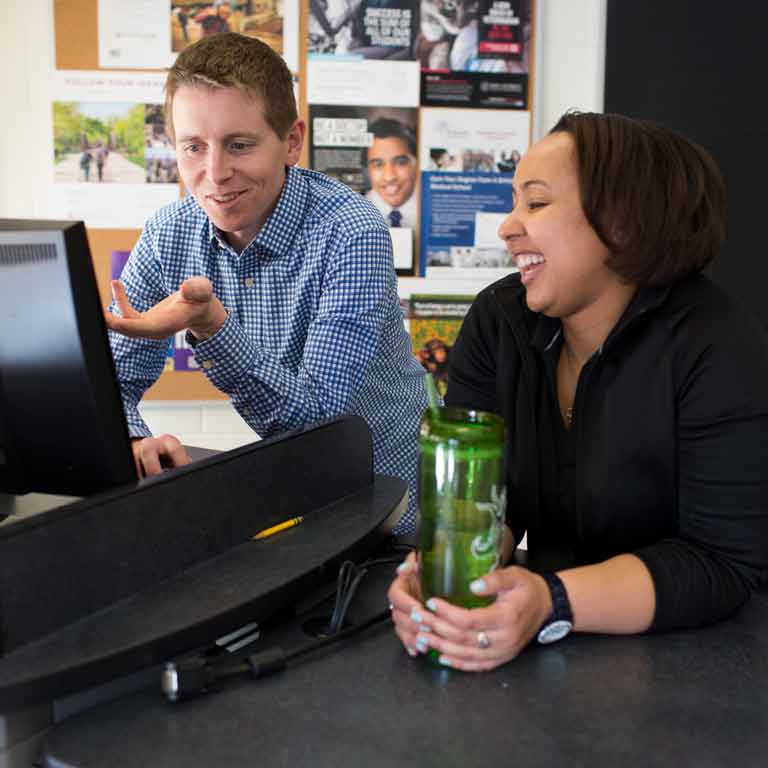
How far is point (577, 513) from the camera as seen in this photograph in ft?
4.02

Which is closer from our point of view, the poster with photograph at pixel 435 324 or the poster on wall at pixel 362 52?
the poster on wall at pixel 362 52

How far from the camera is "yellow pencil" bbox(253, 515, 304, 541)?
106 centimetres

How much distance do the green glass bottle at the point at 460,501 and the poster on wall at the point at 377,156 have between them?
196cm

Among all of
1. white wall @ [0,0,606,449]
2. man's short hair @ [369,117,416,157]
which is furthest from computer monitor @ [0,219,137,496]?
man's short hair @ [369,117,416,157]

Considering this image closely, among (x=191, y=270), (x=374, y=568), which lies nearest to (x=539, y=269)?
(x=374, y=568)

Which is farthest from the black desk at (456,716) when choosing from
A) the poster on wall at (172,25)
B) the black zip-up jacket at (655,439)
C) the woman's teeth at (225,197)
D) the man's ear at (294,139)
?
the poster on wall at (172,25)

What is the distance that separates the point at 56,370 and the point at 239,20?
2028mm

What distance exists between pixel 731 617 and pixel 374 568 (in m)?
0.41

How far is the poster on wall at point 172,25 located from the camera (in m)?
2.64

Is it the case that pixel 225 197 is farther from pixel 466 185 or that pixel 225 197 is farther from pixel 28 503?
pixel 466 185

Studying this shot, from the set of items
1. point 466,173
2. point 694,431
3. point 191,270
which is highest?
point 466,173

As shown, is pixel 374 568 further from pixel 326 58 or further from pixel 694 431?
pixel 326 58

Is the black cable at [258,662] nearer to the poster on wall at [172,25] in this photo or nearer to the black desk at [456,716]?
the black desk at [456,716]

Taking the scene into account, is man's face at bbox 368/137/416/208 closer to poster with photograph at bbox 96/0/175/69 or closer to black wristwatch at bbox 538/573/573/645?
poster with photograph at bbox 96/0/175/69
